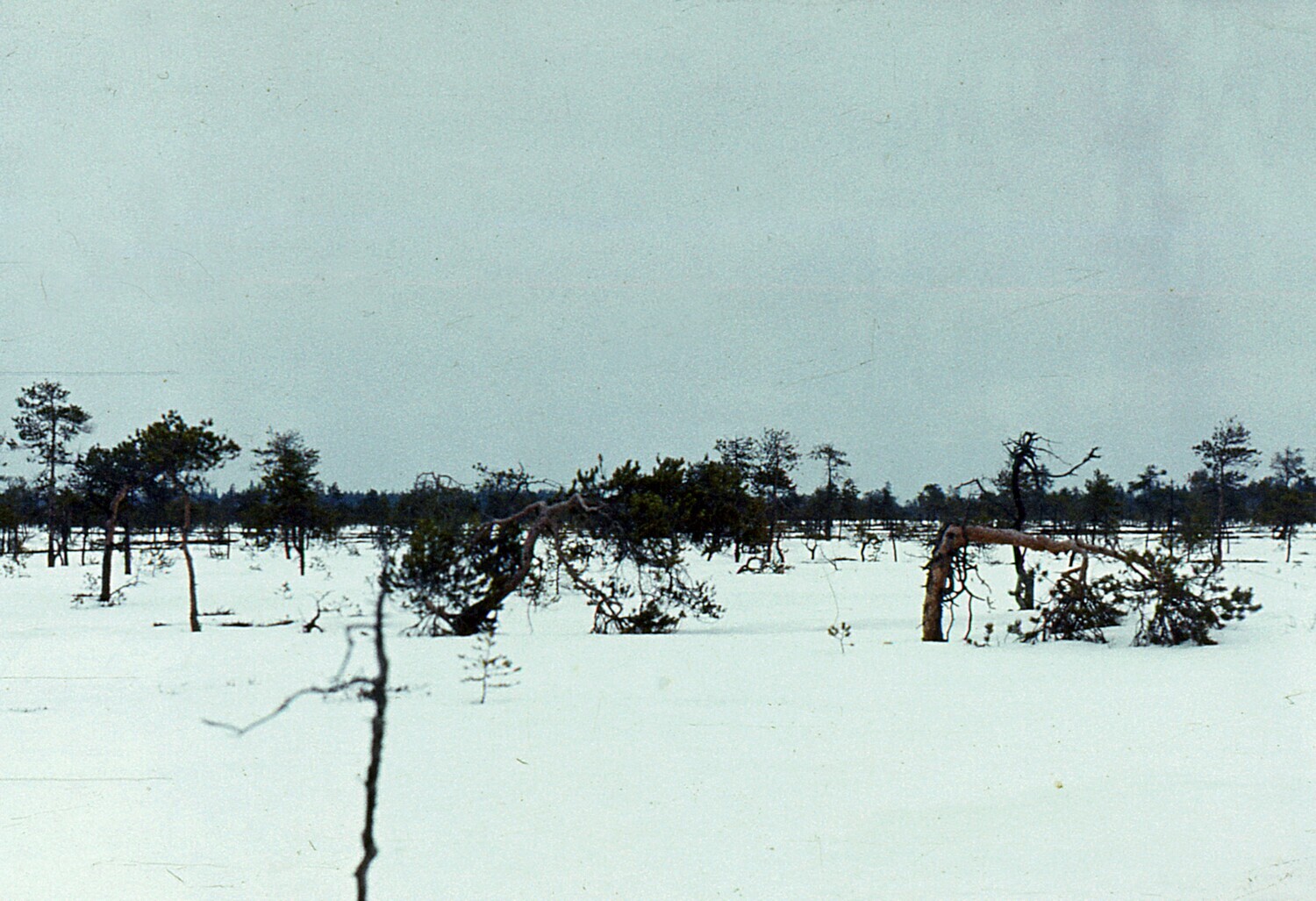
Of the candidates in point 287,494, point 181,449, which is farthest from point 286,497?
point 181,449

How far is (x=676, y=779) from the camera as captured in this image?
207 inches

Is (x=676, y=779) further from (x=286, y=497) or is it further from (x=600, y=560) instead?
(x=286, y=497)

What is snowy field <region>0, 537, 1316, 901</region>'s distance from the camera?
374 centimetres

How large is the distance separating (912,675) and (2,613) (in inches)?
793

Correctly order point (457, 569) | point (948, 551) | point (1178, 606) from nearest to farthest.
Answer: point (1178, 606) → point (457, 569) → point (948, 551)

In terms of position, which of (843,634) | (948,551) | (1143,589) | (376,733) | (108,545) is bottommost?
(843,634)

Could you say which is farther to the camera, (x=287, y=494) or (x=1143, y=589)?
(x=287, y=494)

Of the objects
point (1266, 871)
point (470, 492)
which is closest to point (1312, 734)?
point (1266, 871)

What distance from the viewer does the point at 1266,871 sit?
152 inches

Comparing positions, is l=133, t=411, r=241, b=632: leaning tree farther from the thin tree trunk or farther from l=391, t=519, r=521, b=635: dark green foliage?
the thin tree trunk

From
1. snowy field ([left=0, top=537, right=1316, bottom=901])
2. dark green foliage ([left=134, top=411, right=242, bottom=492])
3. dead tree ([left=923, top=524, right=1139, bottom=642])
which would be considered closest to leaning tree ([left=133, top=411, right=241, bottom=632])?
dark green foliage ([left=134, top=411, right=242, bottom=492])

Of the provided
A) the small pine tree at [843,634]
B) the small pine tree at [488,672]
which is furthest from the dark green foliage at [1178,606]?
the small pine tree at [488,672]

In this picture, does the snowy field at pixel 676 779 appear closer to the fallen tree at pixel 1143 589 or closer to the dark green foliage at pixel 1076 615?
the fallen tree at pixel 1143 589

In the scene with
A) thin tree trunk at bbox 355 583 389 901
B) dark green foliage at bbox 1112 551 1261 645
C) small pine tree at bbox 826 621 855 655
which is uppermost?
thin tree trunk at bbox 355 583 389 901
